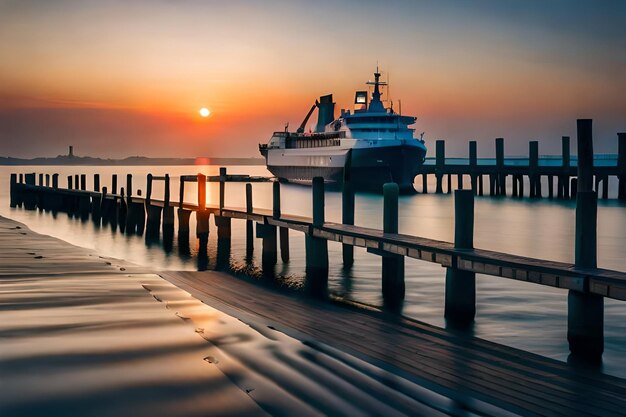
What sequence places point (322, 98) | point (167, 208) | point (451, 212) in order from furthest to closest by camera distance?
point (322, 98) → point (451, 212) → point (167, 208)

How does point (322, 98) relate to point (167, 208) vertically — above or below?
above

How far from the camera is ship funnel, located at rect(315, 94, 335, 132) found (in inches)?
3521

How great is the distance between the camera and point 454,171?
7312 cm

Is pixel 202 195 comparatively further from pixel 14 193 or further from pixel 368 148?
pixel 368 148

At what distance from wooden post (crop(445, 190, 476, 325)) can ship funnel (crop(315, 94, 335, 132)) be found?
258ft

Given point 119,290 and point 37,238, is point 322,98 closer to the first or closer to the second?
point 37,238

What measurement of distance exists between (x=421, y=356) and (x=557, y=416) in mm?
1967

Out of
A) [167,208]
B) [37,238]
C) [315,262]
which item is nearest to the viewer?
[315,262]

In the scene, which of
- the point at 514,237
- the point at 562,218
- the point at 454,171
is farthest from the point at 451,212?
the point at 454,171

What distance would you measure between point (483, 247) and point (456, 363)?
76.2ft

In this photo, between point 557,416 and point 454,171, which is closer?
point 557,416

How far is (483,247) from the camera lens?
29.5 m

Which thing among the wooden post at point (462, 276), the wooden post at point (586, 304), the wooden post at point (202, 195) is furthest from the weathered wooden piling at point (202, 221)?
the wooden post at point (586, 304)

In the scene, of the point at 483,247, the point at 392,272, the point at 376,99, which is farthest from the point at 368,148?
the point at 392,272
